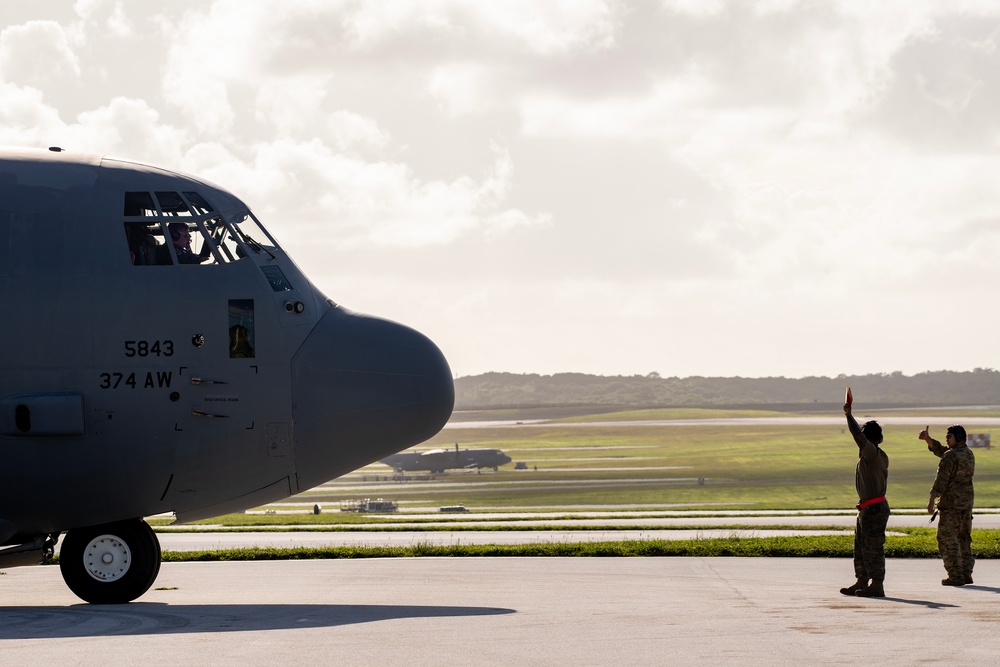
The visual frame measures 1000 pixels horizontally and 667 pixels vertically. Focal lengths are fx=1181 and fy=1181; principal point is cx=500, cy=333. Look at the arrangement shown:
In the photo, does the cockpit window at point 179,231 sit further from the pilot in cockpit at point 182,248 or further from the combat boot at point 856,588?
the combat boot at point 856,588

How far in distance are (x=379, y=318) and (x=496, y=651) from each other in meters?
7.65

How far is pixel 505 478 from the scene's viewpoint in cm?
12338

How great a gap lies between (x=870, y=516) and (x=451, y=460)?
12265 cm

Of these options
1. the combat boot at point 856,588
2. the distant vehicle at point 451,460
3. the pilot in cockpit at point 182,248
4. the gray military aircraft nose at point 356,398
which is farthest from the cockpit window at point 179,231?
the distant vehicle at point 451,460

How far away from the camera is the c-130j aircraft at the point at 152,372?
1692 centimetres

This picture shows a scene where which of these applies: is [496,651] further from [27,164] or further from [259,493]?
[27,164]

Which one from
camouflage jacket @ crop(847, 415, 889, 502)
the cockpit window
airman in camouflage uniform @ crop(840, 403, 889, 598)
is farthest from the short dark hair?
the cockpit window

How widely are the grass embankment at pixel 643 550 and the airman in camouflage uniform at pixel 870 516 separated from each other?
8755 mm

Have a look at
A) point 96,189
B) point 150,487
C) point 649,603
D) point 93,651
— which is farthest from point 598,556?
point 93,651

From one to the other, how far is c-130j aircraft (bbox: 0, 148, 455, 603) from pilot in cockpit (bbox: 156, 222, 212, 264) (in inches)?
0.8

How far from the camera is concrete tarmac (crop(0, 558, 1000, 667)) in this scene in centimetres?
1195

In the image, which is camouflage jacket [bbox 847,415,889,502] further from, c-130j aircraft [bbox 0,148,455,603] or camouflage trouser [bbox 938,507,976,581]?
c-130j aircraft [bbox 0,148,455,603]

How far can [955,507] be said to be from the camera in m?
20.1

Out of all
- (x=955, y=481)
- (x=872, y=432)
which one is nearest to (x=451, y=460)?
(x=955, y=481)
